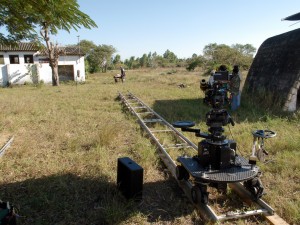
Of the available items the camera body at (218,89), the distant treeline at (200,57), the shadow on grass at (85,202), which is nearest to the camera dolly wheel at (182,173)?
the shadow on grass at (85,202)

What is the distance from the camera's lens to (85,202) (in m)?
4.01

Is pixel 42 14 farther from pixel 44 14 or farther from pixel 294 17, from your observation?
pixel 294 17

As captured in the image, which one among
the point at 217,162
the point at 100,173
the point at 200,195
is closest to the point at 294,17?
the point at 217,162

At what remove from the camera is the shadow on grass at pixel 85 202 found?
3.59m

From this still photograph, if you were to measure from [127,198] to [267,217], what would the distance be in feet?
6.36

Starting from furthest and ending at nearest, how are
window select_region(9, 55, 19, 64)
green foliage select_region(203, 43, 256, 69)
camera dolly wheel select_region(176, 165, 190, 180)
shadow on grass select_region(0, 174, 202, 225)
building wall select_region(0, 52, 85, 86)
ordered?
green foliage select_region(203, 43, 256, 69) < window select_region(9, 55, 19, 64) < building wall select_region(0, 52, 85, 86) < camera dolly wheel select_region(176, 165, 190, 180) < shadow on grass select_region(0, 174, 202, 225)

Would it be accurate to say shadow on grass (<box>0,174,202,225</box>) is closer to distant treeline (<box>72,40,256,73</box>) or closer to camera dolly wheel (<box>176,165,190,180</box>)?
camera dolly wheel (<box>176,165,190,180</box>)

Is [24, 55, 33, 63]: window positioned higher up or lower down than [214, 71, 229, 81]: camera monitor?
higher up

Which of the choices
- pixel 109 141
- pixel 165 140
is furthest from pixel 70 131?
pixel 165 140

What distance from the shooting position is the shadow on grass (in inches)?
141

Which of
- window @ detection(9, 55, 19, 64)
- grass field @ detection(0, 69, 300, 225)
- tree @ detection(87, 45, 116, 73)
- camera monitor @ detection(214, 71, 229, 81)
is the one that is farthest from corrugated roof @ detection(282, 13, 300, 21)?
tree @ detection(87, 45, 116, 73)

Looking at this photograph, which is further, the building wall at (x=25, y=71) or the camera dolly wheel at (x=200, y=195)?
the building wall at (x=25, y=71)

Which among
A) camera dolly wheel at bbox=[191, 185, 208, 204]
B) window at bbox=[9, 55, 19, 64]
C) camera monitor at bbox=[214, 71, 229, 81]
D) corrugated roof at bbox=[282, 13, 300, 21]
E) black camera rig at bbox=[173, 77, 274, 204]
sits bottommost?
camera dolly wheel at bbox=[191, 185, 208, 204]

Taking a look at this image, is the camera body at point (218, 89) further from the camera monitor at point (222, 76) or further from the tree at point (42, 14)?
the tree at point (42, 14)
